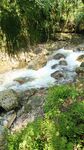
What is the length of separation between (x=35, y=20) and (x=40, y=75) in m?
2.00

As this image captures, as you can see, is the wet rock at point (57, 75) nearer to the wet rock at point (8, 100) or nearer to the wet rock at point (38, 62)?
the wet rock at point (38, 62)

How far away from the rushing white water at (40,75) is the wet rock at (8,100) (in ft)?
2.65

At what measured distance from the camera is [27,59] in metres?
9.76

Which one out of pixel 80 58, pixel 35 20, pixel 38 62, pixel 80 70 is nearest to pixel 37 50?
pixel 38 62

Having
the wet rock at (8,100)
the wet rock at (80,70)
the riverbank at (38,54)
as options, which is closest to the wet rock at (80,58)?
the riverbank at (38,54)

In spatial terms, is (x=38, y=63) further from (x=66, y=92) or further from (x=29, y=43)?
(x=66, y=92)

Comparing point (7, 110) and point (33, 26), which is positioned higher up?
point (33, 26)

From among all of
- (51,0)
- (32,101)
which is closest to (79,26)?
(51,0)

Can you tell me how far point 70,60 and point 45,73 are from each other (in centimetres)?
116

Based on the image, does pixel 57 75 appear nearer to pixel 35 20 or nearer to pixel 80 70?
pixel 80 70

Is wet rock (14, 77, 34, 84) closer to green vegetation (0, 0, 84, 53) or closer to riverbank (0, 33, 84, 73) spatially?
riverbank (0, 33, 84, 73)

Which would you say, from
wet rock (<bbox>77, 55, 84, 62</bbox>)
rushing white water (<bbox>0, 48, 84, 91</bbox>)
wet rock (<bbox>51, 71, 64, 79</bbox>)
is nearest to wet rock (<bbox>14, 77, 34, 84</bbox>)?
rushing white water (<bbox>0, 48, 84, 91</bbox>)

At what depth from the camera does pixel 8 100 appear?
7.05 metres

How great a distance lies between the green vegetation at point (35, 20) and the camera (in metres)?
8.88
